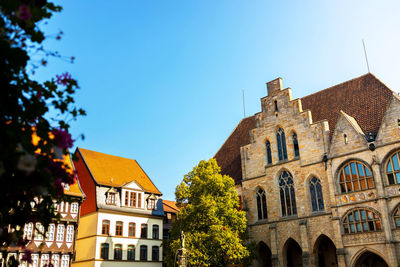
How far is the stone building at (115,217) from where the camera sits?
32.6 metres

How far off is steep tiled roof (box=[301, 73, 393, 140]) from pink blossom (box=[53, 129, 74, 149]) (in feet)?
90.6

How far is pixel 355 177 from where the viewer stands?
91.9 feet

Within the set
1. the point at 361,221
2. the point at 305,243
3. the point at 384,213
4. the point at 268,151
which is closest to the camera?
the point at 384,213

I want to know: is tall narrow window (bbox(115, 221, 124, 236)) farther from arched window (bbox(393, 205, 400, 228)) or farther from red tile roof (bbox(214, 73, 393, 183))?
arched window (bbox(393, 205, 400, 228))

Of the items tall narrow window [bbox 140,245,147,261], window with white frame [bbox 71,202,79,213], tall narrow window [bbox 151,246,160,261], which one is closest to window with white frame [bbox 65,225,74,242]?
window with white frame [bbox 71,202,79,213]

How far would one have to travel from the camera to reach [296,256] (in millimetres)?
31859

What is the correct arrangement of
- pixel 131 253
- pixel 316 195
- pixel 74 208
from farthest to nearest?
pixel 131 253
pixel 74 208
pixel 316 195

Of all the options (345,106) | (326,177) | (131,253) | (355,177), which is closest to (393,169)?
(355,177)

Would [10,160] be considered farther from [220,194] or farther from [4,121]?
[220,194]

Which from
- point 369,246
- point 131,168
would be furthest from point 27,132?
point 131,168

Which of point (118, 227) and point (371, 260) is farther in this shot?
point (118, 227)

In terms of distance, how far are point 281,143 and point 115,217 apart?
54.0 feet

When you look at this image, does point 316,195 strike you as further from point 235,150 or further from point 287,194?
point 235,150

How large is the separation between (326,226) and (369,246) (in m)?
3.43
